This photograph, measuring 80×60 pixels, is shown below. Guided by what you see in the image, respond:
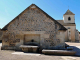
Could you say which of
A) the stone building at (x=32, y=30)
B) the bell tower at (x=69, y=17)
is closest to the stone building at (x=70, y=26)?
the bell tower at (x=69, y=17)

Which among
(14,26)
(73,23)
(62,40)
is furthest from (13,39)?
(73,23)

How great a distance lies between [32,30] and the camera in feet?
22.0

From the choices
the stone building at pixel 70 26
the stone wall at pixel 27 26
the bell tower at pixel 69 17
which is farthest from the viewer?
the bell tower at pixel 69 17

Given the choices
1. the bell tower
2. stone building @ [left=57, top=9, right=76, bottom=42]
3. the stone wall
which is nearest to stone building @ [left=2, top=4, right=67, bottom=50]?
the stone wall

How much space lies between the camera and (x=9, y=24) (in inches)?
268

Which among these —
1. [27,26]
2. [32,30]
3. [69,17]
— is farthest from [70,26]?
[27,26]

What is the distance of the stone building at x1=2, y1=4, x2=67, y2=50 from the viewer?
21.3ft

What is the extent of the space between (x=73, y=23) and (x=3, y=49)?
24.6 m

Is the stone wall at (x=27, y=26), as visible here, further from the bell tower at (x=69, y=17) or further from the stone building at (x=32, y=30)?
the bell tower at (x=69, y=17)

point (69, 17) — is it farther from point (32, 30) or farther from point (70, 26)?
point (32, 30)

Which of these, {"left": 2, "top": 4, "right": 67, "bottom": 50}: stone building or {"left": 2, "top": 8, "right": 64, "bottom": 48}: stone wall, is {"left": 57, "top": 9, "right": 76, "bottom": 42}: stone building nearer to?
{"left": 2, "top": 4, "right": 67, "bottom": 50}: stone building

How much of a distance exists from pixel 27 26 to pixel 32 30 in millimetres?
651

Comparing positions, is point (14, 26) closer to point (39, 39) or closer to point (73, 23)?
point (39, 39)

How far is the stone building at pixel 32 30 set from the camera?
6.49 meters
